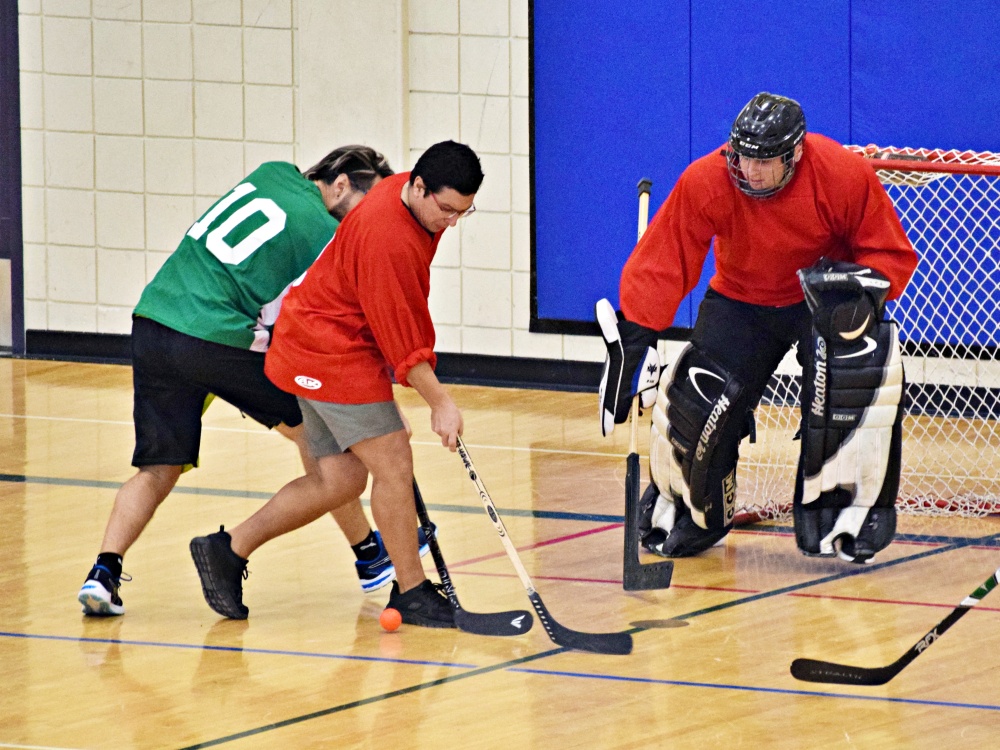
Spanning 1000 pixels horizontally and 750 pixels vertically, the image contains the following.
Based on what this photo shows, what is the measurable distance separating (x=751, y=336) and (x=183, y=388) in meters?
1.60

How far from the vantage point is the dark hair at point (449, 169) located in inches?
161

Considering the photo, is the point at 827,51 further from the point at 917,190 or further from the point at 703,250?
the point at 703,250

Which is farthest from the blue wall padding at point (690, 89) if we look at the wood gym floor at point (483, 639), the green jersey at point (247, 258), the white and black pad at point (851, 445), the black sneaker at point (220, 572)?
the black sneaker at point (220, 572)

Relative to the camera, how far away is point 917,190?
6891 mm

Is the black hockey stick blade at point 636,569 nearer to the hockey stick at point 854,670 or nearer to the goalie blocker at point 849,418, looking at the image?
the goalie blocker at point 849,418

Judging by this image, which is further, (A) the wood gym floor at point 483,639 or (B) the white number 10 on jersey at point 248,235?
(B) the white number 10 on jersey at point 248,235

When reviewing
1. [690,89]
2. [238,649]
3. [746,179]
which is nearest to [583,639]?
[238,649]

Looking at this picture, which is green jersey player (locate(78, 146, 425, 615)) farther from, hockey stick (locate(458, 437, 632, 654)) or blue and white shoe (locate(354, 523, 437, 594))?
hockey stick (locate(458, 437, 632, 654))

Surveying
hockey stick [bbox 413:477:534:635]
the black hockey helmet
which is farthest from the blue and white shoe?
the black hockey helmet

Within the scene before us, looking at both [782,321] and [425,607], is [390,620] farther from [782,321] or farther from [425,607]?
[782,321]

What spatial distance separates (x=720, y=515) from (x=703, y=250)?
0.78 m

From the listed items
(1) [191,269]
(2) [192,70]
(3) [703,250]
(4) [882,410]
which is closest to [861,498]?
(4) [882,410]

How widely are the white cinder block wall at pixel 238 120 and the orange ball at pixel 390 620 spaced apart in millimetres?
3540

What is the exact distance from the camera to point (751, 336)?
197 inches
